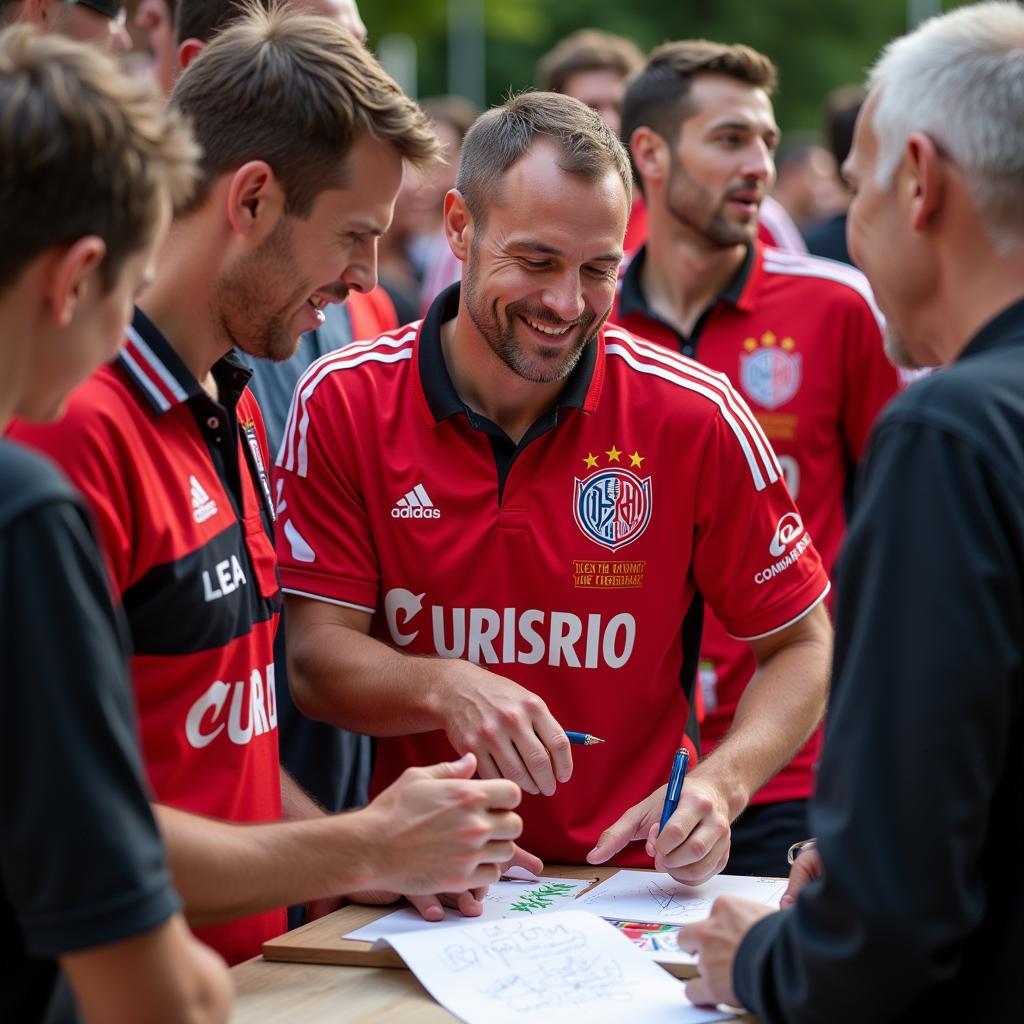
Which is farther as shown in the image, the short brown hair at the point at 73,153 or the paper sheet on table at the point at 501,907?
the paper sheet on table at the point at 501,907

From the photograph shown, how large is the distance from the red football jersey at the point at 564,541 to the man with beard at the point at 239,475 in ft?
1.05

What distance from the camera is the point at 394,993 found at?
7.29 feet

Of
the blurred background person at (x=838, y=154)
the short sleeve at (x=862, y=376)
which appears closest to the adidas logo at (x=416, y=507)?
the short sleeve at (x=862, y=376)

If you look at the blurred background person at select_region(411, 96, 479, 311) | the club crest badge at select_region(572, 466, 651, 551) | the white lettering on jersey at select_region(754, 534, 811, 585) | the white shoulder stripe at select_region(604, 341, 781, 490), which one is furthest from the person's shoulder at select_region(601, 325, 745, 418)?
the blurred background person at select_region(411, 96, 479, 311)

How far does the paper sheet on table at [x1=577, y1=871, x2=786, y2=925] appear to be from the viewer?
2.50 meters

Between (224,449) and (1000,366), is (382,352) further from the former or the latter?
(1000,366)

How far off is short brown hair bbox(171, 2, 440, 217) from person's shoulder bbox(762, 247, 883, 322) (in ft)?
7.36

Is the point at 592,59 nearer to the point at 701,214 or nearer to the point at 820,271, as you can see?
the point at 701,214

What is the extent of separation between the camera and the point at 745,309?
4582 mm

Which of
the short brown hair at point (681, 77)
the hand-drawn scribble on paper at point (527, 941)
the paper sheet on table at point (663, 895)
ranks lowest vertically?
the paper sheet on table at point (663, 895)

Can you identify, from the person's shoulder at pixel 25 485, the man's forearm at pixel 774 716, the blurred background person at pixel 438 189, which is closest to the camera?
the person's shoulder at pixel 25 485

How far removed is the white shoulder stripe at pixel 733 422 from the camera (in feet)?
9.85

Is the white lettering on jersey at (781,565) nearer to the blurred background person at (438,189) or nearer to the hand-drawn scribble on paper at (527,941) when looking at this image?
the hand-drawn scribble on paper at (527,941)

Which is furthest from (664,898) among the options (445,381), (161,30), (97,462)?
(161,30)
